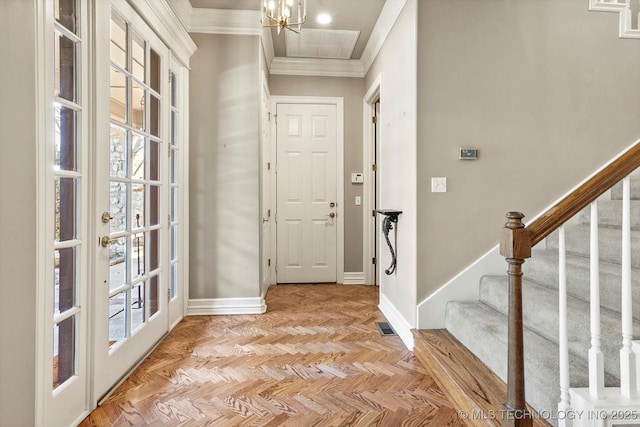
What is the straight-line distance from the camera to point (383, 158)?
3357 millimetres

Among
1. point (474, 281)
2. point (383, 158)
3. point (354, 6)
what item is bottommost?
point (474, 281)

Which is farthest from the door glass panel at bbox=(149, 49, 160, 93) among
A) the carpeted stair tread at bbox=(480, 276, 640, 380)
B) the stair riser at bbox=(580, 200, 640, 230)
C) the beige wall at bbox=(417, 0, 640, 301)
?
the stair riser at bbox=(580, 200, 640, 230)

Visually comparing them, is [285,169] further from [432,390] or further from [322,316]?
[432,390]

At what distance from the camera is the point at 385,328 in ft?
9.29

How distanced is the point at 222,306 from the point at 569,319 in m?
2.65

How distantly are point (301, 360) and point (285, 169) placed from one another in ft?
8.24

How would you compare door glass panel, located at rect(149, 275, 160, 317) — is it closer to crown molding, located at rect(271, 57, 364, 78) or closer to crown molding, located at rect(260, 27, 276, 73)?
crown molding, located at rect(260, 27, 276, 73)

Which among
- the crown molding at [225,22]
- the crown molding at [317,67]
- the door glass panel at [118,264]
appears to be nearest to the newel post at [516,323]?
the door glass panel at [118,264]

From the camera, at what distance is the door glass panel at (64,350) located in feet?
4.93

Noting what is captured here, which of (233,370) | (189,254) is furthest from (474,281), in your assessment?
(189,254)

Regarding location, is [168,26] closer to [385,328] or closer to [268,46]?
[268,46]

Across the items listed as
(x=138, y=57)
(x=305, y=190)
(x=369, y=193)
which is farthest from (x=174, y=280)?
(x=369, y=193)

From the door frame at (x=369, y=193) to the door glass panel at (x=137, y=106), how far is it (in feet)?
8.57

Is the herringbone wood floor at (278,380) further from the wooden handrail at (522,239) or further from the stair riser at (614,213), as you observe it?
the stair riser at (614,213)
